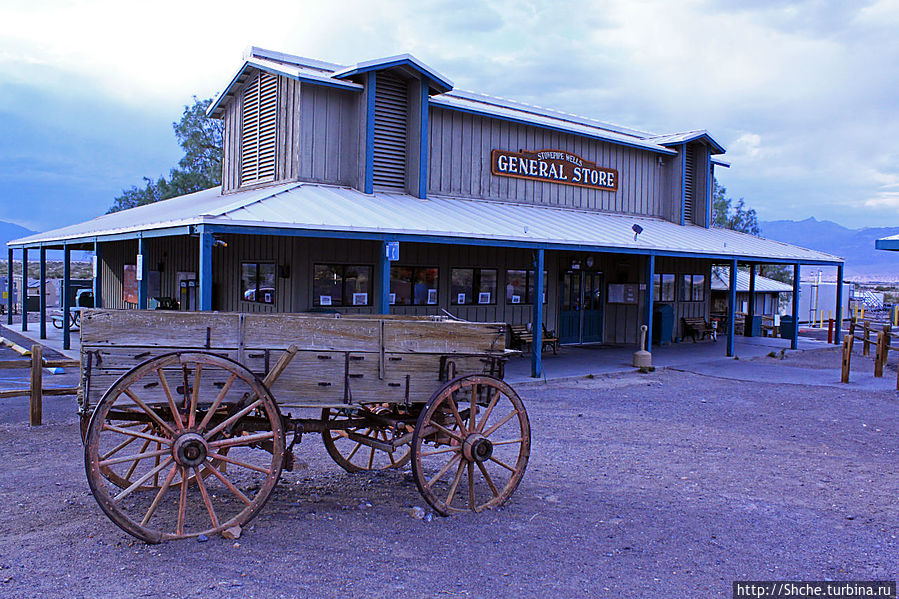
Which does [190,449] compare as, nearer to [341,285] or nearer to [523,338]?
[341,285]

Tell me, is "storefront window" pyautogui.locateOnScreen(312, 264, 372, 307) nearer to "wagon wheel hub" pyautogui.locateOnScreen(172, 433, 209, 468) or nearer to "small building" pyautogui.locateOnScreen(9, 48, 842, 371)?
"small building" pyautogui.locateOnScreen(9, 48, 842, 371)

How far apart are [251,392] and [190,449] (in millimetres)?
532

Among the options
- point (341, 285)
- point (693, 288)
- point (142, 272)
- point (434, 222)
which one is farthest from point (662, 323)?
point (142, 272)

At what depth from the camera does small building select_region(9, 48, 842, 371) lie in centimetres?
1225

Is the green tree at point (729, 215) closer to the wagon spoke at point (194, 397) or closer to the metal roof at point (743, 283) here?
the metal roof at point (743, 283)

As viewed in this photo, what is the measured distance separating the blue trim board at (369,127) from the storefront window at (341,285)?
1619 mm

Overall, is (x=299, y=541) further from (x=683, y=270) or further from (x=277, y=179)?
(x=683, y=270)

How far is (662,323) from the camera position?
65.5 ft

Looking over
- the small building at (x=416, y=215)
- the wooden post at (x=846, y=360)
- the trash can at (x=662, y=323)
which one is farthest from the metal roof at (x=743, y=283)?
the wooden post at (x=846, y=360)

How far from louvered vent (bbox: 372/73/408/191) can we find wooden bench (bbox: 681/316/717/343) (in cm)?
1078

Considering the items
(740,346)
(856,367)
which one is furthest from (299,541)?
(740,346)

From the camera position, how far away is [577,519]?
5.36m

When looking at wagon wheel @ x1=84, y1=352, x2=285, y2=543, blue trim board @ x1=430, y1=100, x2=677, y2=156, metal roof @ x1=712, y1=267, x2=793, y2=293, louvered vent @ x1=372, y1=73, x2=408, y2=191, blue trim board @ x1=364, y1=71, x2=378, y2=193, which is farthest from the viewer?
metal roof @ x1=712, y1=267, x2=793, y2=293

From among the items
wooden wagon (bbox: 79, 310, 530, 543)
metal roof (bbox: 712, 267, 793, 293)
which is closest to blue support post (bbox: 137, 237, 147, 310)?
wooden wagon (bbox: 79, 310, 530, 543)
